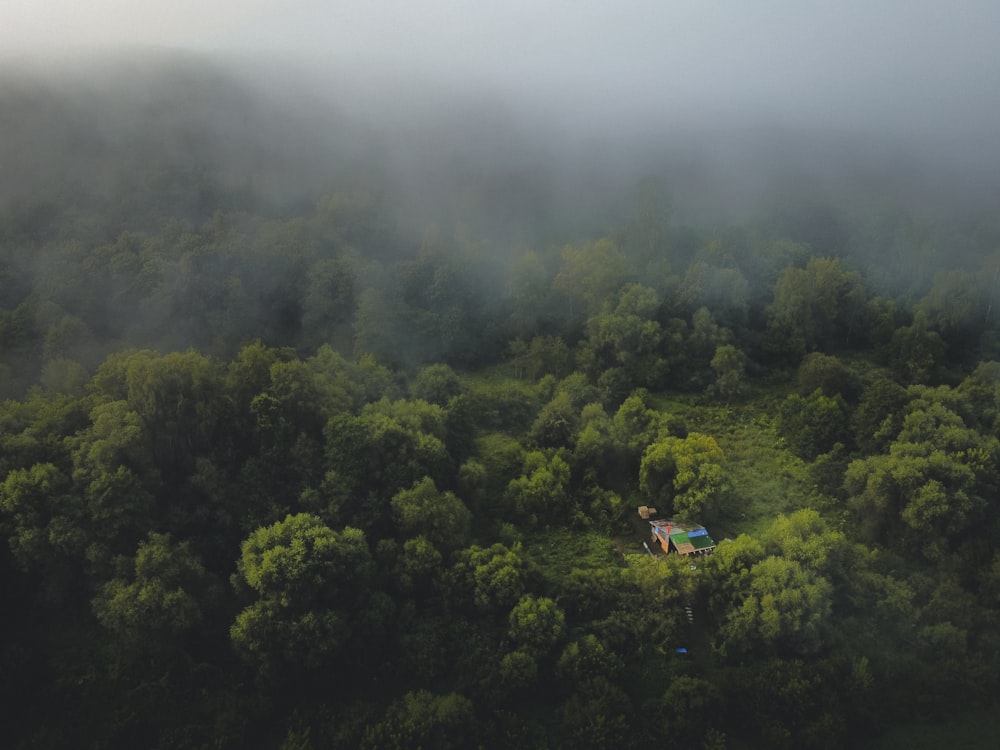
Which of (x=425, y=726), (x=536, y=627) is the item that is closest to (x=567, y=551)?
(x=536, y=627)

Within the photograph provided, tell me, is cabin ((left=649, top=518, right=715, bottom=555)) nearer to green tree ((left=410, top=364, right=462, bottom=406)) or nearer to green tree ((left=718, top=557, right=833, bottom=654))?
green tree ((left=718, top=557, right=833, bottom=654))

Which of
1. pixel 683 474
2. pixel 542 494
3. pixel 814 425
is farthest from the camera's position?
pixel 814 425

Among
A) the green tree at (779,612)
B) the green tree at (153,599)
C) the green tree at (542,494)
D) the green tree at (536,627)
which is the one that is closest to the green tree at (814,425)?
the green tree at (779,612)

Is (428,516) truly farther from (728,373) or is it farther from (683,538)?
(728,373)

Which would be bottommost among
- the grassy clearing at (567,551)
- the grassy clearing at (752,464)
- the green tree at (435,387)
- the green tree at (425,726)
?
the green tree at (425,726)

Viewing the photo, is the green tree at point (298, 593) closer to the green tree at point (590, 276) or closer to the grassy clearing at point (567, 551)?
the grassy clearing at point (567, 551)

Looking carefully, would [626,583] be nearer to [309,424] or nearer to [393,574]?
[393,574]

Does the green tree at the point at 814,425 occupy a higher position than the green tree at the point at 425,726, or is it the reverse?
Result: the green tree at the point at 814,425

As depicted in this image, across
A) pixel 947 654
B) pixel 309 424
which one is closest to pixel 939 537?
pixel 947 654
